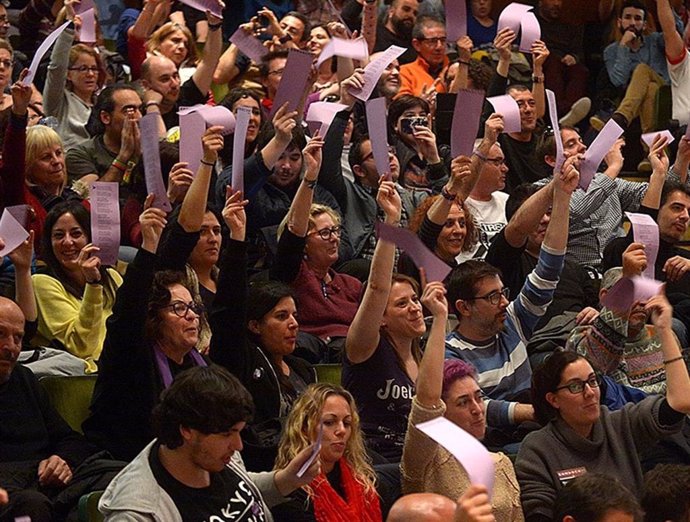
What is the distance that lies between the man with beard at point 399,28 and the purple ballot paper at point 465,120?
280 centimetres

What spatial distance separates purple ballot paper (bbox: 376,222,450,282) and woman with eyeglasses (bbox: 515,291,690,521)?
0.62 m

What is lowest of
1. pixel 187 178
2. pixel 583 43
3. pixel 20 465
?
pixel 583 43

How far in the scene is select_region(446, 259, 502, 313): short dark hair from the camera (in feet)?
16.4

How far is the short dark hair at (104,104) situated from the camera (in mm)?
6016

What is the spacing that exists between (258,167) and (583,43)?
4.22 m

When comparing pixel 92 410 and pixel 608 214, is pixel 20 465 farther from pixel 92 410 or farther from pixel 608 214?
pixel 608 214

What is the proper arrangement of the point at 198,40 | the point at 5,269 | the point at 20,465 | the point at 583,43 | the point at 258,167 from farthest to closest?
the point at 583,43 → the point at 198,40 → the point at 258,167 → the point at 5,269 → the point at 20,465

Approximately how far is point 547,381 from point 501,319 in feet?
1.79

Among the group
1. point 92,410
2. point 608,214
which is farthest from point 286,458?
point 608,214

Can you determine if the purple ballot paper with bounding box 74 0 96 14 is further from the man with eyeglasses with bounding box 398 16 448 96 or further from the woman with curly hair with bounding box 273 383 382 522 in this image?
the woman with curly hair with bounding box 273 383 382 522

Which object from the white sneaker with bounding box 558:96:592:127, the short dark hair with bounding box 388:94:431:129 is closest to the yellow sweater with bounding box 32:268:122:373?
the short dark hair with bounding box 388:94:431:129

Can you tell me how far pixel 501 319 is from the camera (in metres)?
5.00

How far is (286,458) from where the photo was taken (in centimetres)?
406

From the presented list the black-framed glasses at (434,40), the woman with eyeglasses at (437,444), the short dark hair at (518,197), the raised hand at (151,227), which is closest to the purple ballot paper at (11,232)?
the raised hand at (151,227)
